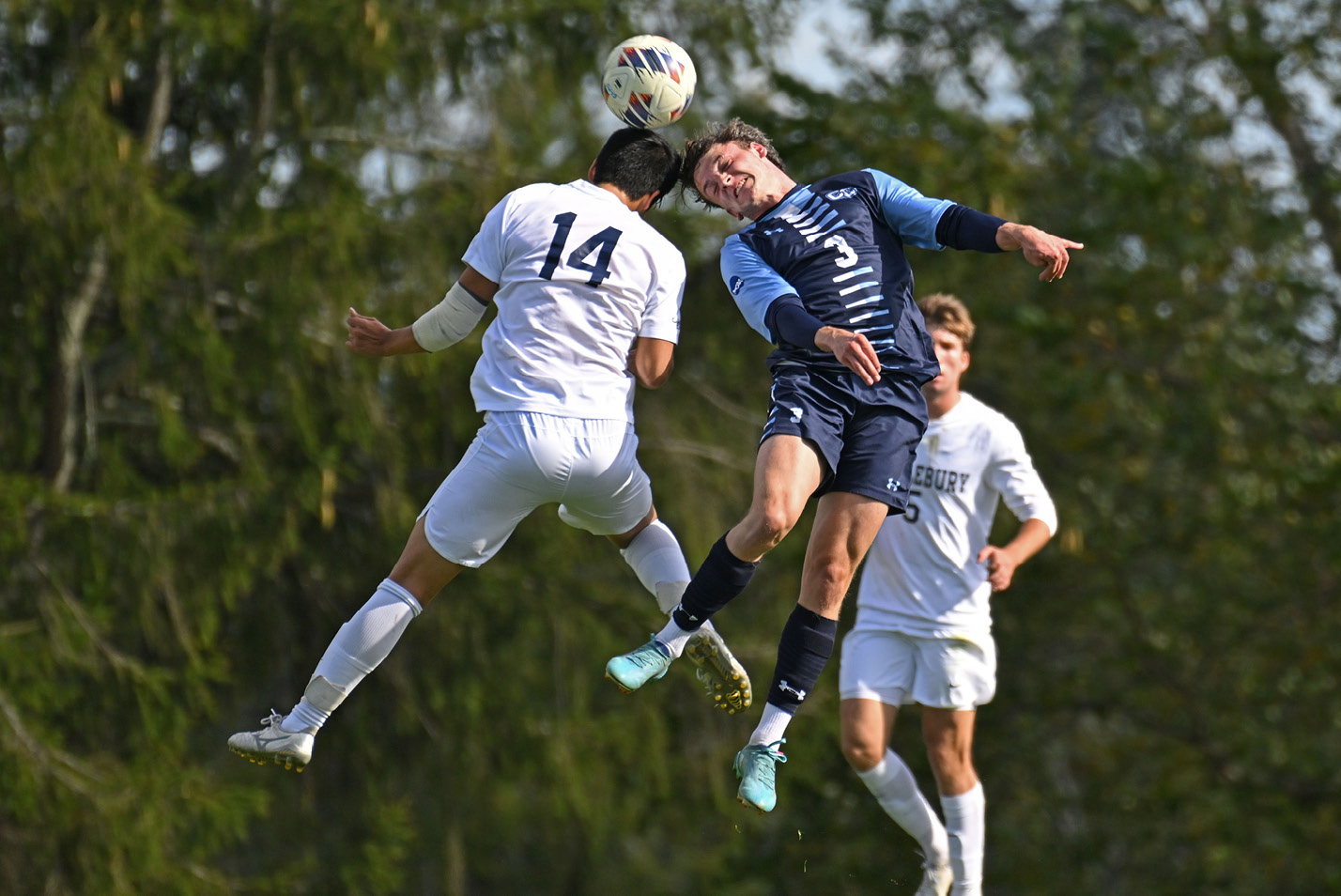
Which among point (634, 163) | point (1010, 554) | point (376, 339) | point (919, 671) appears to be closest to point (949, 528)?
point (1010, 554)

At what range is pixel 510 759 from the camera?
12320mm

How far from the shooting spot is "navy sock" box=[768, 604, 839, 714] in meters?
4.54

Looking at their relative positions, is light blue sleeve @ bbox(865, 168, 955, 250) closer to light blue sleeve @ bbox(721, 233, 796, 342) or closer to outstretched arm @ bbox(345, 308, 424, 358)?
light blue sleeve @ bbox(721, 233, 796, 342)

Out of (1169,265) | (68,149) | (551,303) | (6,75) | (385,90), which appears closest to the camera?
(551,303)

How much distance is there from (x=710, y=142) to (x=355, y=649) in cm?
Answer: 180

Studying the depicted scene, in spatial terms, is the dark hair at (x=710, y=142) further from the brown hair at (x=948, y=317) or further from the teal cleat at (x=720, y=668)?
the teal cleat at (x=720, y=668)

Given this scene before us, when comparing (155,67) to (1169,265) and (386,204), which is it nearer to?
(386,204)

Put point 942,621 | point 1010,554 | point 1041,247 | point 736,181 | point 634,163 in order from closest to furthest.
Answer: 1. point 1041,247
2. point 634,163
3. point 736,181
4. point 1010,554
5. point 942,621

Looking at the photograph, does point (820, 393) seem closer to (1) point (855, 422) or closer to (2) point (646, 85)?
(1) point (855, 422)

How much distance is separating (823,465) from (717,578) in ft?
1.46

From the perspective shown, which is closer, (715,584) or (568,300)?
(568,300)

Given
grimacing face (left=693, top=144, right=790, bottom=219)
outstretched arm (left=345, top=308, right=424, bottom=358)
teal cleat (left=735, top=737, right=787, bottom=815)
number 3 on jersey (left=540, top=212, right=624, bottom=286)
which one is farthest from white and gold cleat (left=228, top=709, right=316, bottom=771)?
grimacing face (left=693, top=144, right=790, bottom=219)

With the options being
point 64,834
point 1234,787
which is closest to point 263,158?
point 64,834

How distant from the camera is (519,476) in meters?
4.34
